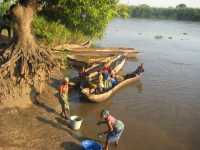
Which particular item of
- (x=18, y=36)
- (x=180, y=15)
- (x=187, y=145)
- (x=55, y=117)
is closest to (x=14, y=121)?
(x=55, y=117)

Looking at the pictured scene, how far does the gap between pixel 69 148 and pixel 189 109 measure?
25.6 ft

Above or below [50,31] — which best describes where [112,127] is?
below

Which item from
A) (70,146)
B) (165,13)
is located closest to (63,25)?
(70,146)

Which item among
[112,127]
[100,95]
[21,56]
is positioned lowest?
[100,95]

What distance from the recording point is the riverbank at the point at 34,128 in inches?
397

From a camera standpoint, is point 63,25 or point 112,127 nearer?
point 112,127

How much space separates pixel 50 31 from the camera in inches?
880

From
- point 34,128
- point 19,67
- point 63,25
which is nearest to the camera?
point 34,128

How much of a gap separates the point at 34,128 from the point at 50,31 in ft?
40.9

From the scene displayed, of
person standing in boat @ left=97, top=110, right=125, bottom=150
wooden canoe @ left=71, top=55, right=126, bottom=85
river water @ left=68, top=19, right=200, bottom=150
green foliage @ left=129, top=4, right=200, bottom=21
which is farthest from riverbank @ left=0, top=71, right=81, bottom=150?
green foliage @ left=129, top=4, right=200, bottom=21

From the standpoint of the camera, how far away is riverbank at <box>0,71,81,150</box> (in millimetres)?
10078

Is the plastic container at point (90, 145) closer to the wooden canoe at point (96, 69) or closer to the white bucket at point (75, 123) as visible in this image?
the white bucket at point (75, 123)

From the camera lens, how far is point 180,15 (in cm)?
9269

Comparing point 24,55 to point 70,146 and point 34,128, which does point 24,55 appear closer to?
point 34,128
